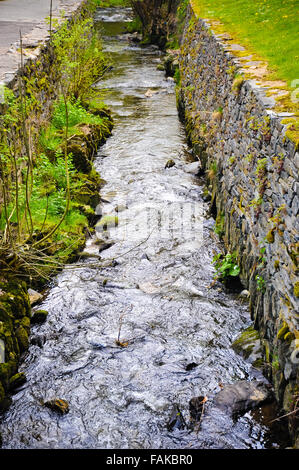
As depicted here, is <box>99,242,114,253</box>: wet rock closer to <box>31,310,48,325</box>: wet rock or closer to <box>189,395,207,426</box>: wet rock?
<box>31,310,48,325</box>: wet rock

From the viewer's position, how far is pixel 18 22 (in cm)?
1279

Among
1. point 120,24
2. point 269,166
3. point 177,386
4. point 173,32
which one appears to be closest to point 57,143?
point 269,166

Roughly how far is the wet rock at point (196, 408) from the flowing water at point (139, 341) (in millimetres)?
70

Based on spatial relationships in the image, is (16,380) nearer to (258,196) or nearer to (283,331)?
(283,331)

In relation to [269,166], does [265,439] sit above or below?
below

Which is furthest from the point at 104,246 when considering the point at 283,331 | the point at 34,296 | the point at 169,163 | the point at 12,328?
the point at 283,331

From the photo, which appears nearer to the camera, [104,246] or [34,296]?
[34,296]

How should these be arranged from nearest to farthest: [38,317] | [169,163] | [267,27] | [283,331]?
[283,331], [38,317], [267,27], [169,163]

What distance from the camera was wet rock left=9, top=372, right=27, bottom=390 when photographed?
195 inches

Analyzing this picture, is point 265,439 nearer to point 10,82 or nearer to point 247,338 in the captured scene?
point 247,338

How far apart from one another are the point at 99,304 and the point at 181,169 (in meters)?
4.88

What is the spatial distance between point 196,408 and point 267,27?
7.69 meters

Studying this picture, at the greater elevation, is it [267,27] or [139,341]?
[267,27]

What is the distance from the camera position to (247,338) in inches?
218
